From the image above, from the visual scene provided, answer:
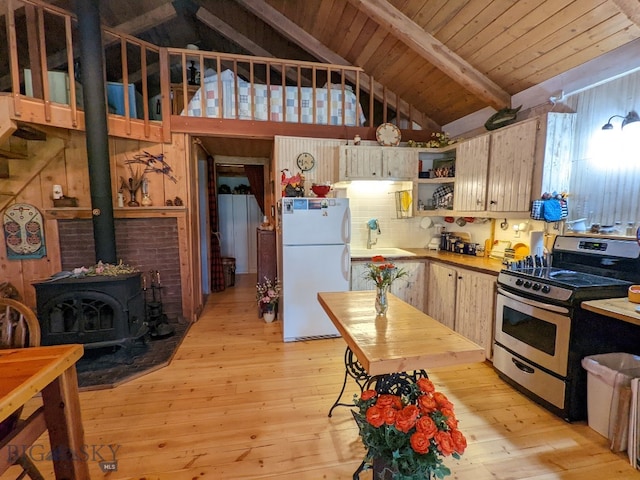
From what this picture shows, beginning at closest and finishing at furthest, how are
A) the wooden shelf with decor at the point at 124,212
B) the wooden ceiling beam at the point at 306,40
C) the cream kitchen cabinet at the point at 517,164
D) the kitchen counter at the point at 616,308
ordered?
the kitchen counter at the point at 616,308 < the cream kitchen cabinet at the point at 517,164 < the wooden shelf with decor at the point at 124,212 < the wooden ceiling beam at the point at 306,40

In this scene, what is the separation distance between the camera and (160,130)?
351cm

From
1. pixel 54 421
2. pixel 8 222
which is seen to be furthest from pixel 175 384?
pixel 8 222

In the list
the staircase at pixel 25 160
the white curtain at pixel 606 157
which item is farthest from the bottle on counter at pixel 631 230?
the staircase at pixel 25 160

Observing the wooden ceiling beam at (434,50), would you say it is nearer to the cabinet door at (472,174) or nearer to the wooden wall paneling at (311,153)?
the cabinet door at (472,174)

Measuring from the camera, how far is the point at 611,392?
6.04 feet

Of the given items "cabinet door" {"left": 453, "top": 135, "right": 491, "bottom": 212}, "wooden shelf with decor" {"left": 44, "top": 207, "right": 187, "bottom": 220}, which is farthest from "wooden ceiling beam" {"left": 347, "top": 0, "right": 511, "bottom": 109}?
"wooden shelf with decor" {"left": 44, "top": 207, "right": 187, "bottom": 220}

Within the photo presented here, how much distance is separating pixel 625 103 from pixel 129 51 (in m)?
Answer: 6.20

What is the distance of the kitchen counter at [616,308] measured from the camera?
5.32ft

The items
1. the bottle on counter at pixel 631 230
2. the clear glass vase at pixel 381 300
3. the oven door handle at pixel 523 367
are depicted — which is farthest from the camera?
the oven door handle at pixel 523 367

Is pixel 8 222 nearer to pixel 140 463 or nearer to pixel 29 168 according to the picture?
pixel 29 168

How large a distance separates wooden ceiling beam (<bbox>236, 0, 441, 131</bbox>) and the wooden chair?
4.04m

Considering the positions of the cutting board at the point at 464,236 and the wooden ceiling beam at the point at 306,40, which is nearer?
the cutting board at the point at 464,236

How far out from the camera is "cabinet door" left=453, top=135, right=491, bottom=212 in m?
3.03

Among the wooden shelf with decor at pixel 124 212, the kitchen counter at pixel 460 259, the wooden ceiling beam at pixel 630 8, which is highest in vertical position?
the wooden ceiling beam at pixel 630 8
